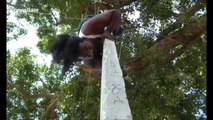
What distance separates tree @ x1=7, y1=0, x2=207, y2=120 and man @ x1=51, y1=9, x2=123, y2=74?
1.50m

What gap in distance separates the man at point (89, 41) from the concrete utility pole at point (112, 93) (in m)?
0.33

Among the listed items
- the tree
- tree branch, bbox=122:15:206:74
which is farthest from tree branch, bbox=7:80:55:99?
tree branch, bbox=122:15:206:74

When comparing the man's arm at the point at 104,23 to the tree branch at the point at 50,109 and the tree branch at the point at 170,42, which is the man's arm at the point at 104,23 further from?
the tree branch at the point at 50,109

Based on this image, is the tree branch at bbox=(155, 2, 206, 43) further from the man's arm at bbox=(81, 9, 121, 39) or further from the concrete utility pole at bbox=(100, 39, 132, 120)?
the concrete utility pole at bbox=(100, 39, 132, 120)

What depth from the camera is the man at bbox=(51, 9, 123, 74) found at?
11.3 ft

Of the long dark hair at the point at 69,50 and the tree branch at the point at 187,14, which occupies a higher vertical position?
the tree branch at the point at 187,14

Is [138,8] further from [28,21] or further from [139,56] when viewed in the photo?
[28,21]

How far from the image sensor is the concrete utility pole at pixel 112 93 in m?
2.55

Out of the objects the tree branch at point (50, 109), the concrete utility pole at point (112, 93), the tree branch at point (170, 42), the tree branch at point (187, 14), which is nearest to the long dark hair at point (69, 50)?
the concrete utility pole at point (112, 93)

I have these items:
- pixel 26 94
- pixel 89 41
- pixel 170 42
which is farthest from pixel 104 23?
pixel 26 94

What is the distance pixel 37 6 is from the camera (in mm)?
6605

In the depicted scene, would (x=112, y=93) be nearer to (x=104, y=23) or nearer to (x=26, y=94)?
(x=104, y=23)

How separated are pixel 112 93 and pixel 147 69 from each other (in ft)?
8.65

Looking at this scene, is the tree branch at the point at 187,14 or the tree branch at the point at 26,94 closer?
the tree branch at the point at 187,14
